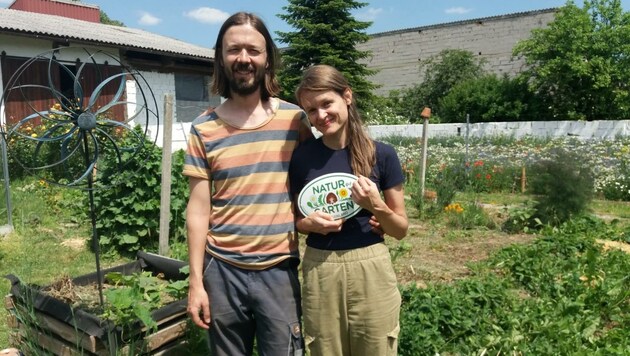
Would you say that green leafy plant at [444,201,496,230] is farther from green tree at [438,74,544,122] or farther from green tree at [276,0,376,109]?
green tree at [438,74,544,122]

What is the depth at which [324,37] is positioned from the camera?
20.0 metres

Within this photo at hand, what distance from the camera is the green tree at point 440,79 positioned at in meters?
23.4

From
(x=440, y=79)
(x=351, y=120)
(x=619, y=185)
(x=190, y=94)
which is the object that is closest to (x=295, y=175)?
(x=351, y=120)

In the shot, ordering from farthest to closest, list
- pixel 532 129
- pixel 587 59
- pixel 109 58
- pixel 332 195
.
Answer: pixel 587 59, pixel 532 129, pixel 109 58, pixel 332 195

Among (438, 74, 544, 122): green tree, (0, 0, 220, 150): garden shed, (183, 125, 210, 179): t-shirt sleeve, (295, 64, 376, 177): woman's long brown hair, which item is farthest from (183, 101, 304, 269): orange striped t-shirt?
(438, 74, 544, 122): green tree

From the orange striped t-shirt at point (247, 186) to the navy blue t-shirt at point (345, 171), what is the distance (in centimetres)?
8

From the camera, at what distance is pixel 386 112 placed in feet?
76.7

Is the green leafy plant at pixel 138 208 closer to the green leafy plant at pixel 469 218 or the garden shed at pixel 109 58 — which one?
the garden shed at pixel 109 58

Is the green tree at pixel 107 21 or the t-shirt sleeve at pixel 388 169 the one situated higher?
the green tree at pixel 107 21

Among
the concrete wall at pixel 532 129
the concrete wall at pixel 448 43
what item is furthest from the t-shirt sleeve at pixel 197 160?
the concrete wall at pixel 448 43

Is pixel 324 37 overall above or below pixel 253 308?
above

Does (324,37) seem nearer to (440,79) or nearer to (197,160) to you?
(440,79)

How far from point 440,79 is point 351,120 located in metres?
23.1

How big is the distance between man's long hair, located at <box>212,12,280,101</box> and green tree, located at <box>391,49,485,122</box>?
21134 millimetres
